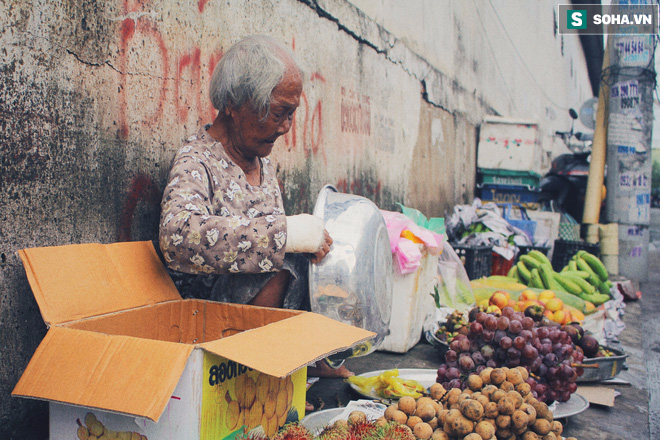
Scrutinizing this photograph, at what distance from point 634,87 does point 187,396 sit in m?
7.03

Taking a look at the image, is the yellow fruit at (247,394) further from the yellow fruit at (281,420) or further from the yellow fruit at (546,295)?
the yellow fruit at (546,295)

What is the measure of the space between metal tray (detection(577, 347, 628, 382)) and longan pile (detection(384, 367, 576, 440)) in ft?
3.82

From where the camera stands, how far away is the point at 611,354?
9.19 feet

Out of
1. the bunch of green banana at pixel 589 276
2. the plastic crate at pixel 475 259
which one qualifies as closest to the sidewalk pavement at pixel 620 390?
the bunch of green banana at pixel 589 276

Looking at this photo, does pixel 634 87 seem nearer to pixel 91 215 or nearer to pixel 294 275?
pixel 294 275

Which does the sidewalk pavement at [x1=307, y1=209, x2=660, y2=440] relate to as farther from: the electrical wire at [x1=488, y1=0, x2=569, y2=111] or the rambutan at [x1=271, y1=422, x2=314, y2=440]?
the electrical wire at [x1=488, y1=0, x2=569, y2=111]

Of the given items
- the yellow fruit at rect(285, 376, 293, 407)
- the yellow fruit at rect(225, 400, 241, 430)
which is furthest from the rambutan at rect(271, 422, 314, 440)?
Result: the yellow fruit at rect(285, 376, 293, 407)

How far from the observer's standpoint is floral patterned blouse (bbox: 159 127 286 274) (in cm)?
162

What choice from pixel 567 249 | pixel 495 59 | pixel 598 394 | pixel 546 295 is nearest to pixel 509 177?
pixel 567 249

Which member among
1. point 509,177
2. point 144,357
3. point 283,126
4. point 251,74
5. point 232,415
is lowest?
point 232,415

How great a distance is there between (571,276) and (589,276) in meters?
0.36

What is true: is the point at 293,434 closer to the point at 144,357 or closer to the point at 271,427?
the point at 271,427

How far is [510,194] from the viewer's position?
292 inches

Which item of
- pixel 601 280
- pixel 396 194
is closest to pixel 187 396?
pixel 396 194
